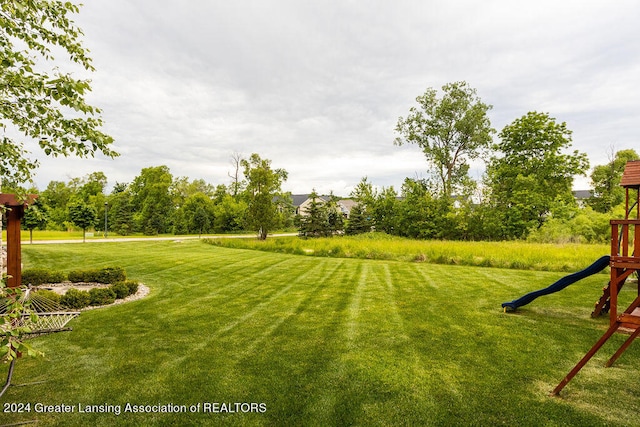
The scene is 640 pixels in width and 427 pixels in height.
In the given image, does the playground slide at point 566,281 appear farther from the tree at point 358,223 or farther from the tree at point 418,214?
the tree at point 358,223

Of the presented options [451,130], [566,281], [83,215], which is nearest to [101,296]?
[566,281]

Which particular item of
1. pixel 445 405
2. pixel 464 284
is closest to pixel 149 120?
pixel 464 284

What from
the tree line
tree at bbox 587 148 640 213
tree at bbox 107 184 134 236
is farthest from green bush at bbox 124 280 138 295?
tree at bbox 587 148 640 213

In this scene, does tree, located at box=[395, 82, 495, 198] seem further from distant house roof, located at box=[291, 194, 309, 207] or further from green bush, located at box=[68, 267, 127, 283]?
distant house roof, located at box=[291, 194, 309, 207]

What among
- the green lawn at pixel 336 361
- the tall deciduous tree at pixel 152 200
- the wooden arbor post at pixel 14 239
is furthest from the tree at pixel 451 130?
the tall deciduous tree at pixel 152 200

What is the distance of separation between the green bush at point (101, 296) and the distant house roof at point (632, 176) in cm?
1157

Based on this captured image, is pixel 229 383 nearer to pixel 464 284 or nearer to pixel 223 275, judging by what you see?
pixel 223 275

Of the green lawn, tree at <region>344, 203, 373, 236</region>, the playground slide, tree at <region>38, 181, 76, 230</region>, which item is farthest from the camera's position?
tree at <region>38, 181, 76, 230</region>

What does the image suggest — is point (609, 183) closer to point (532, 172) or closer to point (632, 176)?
point (532, 172)

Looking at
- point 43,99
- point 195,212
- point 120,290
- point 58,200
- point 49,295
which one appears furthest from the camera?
point 58,200

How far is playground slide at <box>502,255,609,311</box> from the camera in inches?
238

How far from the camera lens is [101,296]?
7.29 meters

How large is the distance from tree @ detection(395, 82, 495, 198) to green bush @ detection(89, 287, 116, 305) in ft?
92.9

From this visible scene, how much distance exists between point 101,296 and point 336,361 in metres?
6.04
